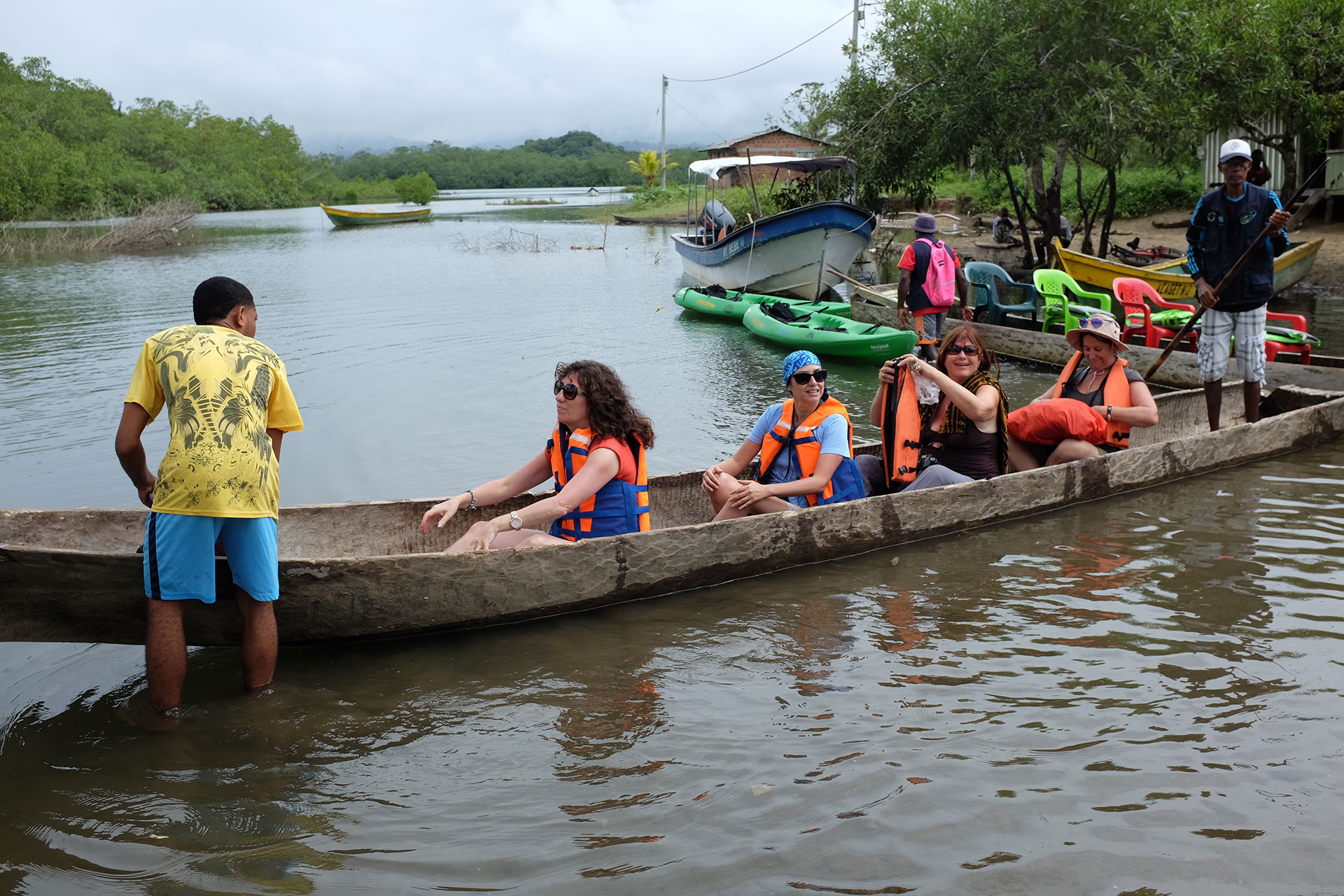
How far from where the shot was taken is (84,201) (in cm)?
5003

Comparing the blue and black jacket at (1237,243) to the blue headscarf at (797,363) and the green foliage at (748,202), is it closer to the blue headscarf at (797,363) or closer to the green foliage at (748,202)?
the blue headscarf at (797,363)

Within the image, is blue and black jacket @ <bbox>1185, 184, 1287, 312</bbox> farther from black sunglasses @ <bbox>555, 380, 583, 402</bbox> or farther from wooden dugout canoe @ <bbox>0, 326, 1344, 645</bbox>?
black sunglasses @ <bbox>555, 380, 583, 402</bbox>

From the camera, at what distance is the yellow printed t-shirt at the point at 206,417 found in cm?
365

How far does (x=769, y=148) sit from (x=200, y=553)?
44.4 m

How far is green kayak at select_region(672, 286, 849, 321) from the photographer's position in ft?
51.2

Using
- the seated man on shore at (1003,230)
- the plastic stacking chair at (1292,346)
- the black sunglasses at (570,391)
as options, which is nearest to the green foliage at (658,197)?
the seated man on shore at (1003,230)

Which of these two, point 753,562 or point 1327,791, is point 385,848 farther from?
point 1327,791

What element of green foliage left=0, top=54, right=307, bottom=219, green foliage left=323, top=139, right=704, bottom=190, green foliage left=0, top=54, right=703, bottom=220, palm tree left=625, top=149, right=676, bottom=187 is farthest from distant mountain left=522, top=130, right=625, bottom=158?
palm tree left=625, top=149, right=676, bottom=187

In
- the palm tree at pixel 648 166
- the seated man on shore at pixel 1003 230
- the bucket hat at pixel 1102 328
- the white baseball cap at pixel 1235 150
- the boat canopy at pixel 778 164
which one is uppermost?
the palm tree at pixel 648 166

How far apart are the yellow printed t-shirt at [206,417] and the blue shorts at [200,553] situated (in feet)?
0.25

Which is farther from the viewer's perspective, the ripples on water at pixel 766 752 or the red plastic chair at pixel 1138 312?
the red plastic chair at pixel 1138 312

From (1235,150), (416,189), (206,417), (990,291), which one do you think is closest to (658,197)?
(416,189)

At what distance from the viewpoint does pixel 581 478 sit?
15.6 feet

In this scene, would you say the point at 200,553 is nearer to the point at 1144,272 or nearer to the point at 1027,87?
the point at 1144,272
